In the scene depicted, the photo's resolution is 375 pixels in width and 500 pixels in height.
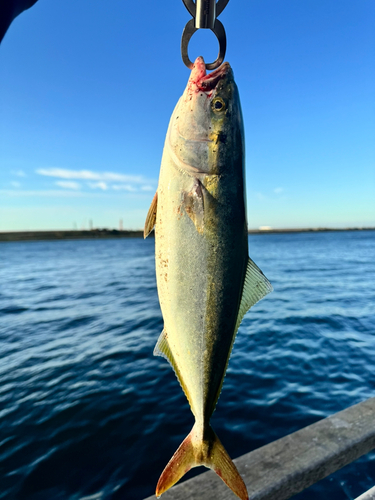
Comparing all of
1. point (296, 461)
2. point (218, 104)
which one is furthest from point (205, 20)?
point (296, 461)

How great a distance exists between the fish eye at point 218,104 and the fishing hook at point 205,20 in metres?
0.28

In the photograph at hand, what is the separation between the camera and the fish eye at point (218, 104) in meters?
2.02

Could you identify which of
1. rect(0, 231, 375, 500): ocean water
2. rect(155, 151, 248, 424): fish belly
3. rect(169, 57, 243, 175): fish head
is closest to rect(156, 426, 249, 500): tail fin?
rect(155, 151, 248, 424): fish belly

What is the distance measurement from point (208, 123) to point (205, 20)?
→ 0.52 meters

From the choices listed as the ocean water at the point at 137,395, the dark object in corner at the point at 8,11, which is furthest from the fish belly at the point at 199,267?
the ocean water at the point at 137,395

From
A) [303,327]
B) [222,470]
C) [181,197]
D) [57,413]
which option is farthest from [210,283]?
[303,327]

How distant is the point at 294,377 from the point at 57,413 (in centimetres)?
616

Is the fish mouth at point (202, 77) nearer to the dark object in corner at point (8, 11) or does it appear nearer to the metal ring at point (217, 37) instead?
the metal ring at point (217, 37)

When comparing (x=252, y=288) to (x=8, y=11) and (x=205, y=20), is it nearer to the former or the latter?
(x=205, y=20)

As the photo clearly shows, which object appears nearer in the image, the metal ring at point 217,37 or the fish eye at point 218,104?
the metal ring at point 217,37

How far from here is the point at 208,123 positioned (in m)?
1.98

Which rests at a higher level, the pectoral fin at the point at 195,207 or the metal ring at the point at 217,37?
the metal ring at the point at 217,37

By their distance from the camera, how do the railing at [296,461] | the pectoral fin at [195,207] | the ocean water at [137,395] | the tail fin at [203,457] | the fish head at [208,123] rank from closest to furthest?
the pectoral fin at [195,207], the fish head at [208,123], the tail fin at [203,457], the railing at [296,461], the ocean water at [137,395]

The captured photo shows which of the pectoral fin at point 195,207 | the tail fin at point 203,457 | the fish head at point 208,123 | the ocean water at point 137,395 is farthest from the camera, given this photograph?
the ocean water at point 137,395
